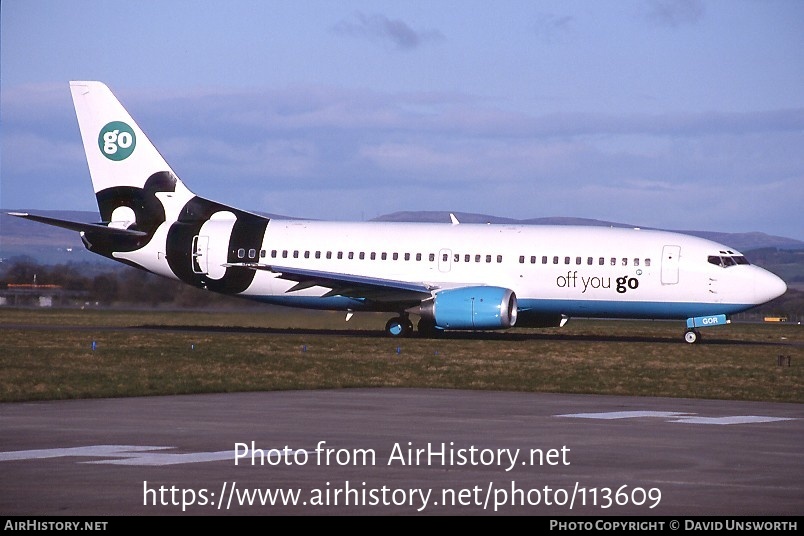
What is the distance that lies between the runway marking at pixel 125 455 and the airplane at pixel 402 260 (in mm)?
27625

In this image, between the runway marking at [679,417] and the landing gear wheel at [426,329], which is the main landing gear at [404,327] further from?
the runway marking at [679,417]

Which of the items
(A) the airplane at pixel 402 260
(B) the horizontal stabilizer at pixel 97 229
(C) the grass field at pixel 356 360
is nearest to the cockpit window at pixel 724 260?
(A) the airplane at pixel 402 260

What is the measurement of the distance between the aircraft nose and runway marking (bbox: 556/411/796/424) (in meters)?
22.5

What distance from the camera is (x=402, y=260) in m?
46.1

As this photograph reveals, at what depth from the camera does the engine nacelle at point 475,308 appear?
4288 centimetres

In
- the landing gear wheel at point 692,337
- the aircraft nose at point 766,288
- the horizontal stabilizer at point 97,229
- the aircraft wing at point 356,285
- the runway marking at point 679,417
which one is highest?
the horizontal stabilizer at point 97,229

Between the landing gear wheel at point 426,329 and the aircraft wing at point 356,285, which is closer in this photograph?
the aircraft wing at point 356,285

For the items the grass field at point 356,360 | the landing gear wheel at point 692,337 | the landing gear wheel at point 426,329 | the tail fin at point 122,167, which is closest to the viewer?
the grass field at point 356,360

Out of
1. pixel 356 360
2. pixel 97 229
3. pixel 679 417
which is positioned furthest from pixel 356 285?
pixel 679 417

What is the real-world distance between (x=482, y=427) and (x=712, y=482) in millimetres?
5519

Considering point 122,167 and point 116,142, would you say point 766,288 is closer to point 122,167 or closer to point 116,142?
point 122,167

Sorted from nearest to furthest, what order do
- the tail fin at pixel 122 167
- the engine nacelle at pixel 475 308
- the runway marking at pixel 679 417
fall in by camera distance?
the runway marking at pixel 679 417 → the engine nacelle at pixel 475 308 → the tail fin at pixel 122 167

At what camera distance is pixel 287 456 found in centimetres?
1531

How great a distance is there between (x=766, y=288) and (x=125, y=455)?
31.7m
